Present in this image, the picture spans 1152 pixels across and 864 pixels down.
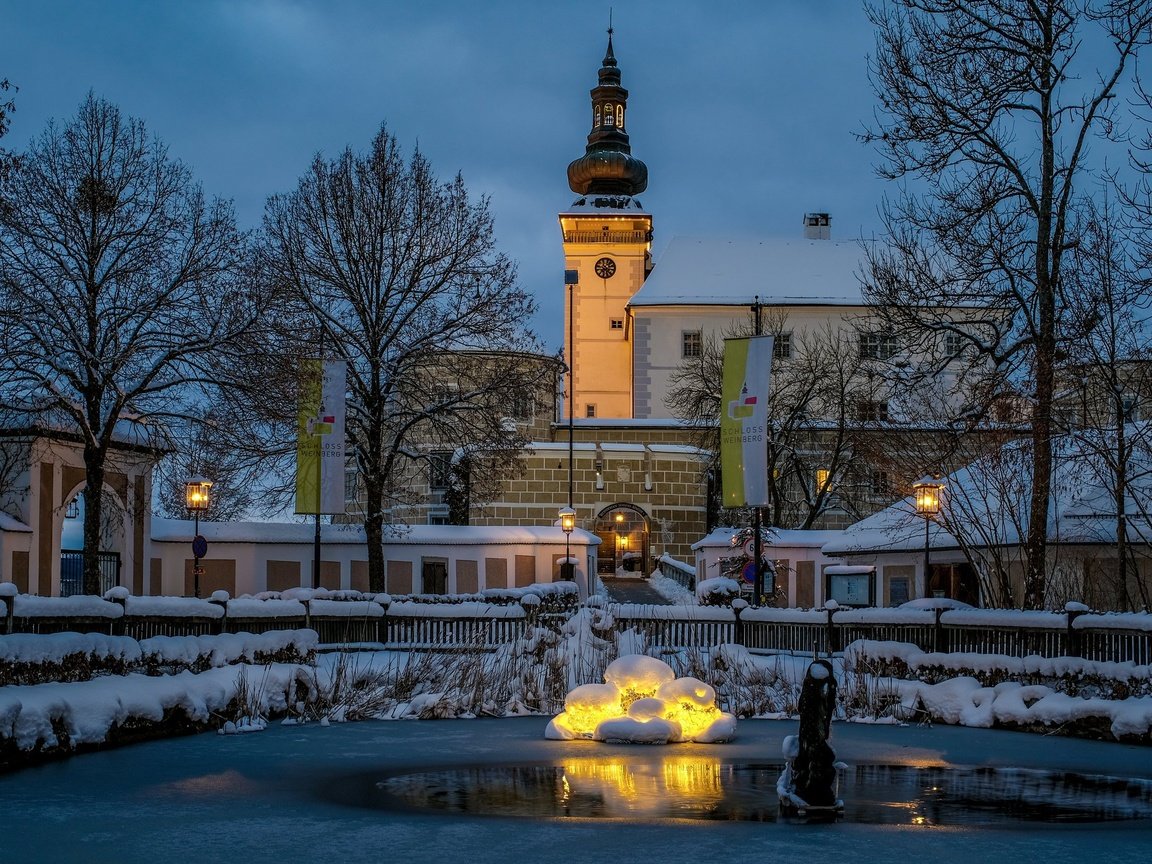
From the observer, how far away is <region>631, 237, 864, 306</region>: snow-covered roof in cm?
7362

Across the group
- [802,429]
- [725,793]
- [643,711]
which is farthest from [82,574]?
[802,429]

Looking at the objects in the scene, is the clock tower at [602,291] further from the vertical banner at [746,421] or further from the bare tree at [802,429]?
the vertical banner at [746,421]

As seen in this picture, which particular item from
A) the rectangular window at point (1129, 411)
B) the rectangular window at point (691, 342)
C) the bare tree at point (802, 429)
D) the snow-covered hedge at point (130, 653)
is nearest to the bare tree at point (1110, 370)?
the rectangular window at point (1129, 411)

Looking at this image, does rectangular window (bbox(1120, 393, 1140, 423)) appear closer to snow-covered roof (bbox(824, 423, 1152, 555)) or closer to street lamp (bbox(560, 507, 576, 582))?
snow-covered roof (bbox(824, 423, 1152, 555))

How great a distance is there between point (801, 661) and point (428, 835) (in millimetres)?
15324

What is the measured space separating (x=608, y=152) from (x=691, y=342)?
14.1 m

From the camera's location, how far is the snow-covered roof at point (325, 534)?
4181 centimetres

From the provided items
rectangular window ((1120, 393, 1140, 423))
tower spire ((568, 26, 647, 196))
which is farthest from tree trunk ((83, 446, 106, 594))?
tower spire ((568, 26, 647, 196))

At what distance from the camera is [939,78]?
77.2 feet

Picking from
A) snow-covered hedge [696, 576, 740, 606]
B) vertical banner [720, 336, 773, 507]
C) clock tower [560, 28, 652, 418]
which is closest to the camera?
vertical banner [720, 336, 773, 507]

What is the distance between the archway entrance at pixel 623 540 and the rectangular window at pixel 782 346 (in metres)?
9.33

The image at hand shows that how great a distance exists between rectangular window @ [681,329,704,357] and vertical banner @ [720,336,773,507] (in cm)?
4579

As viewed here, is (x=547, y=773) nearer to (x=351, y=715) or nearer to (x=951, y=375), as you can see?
(x=351, y=715)

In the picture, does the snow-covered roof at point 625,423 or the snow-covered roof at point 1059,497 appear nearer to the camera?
the snow-covered roof at point 1059,497
